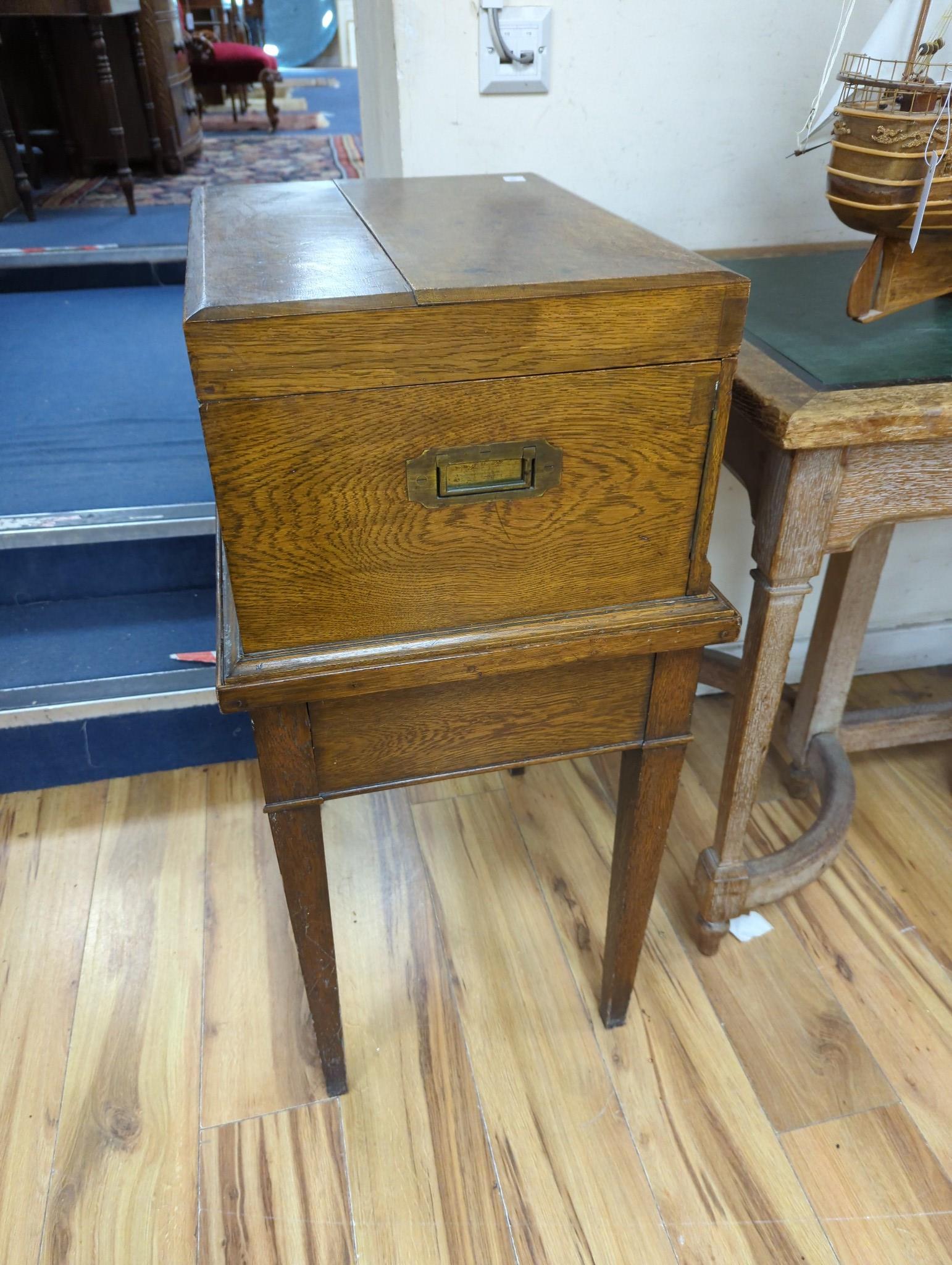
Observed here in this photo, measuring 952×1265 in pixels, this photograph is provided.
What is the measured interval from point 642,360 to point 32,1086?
1.15 metres

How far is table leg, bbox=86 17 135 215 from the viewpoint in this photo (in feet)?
10.4

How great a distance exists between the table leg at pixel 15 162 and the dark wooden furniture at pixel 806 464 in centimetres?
289

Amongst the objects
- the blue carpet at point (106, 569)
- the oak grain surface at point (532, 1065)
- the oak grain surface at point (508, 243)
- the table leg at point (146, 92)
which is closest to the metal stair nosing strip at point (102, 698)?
the blue carpet at point (106, 569)

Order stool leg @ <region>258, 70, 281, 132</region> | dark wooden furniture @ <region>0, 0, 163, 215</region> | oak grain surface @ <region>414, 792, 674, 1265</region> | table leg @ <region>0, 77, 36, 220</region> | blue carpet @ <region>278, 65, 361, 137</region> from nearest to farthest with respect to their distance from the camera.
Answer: oak grain surface @ <region>414, 792, 674, 1265</region>
dark wooden furniture @ <region>0, 0, 163, 215</region>
table leg @ <region>0, 77, 36, 220</region>
stool leg @ <region>258, 70, 281, 132</region>
blue carpet @ <region>278, 65, 361, 137</region>

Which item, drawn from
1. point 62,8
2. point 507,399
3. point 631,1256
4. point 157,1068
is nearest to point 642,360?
point 507,399

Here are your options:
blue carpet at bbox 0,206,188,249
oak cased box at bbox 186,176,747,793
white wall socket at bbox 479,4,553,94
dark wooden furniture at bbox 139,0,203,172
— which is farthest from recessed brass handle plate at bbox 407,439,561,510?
dark wooden furniture at bbox 139,0,203,172

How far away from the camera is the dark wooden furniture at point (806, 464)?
2.87 feet

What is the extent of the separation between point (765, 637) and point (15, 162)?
3.31 m

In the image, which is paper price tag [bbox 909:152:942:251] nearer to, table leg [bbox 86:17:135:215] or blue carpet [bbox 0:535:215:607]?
blue carpet [bbox 0:535:215:607]

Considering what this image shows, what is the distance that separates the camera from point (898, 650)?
1887mm

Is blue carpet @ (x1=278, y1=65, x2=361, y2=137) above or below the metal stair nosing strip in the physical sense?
above

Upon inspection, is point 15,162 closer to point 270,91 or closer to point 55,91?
point 55,91

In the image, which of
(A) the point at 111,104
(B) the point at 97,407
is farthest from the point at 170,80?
(B) the point at 97,407

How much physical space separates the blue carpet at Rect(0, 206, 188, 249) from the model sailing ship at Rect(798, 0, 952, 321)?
2432mm
